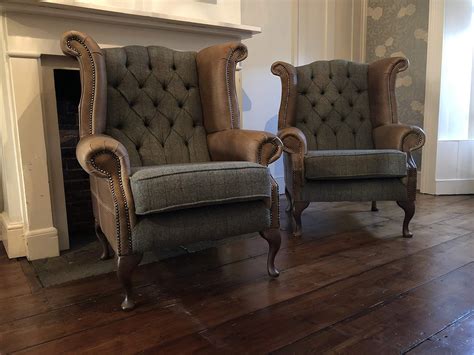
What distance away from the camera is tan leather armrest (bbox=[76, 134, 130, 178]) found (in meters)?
1.31

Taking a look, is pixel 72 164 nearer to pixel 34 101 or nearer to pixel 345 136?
pixel 34 101

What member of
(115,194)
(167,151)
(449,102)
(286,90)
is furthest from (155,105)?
(449,102)

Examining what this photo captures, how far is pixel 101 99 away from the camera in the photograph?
1.63m

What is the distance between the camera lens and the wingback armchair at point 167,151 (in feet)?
4.35

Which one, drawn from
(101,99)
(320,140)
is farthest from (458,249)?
(101,99)

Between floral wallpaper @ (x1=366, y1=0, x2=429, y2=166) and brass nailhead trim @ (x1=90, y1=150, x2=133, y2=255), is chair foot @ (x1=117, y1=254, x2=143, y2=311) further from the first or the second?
floral wallpaper @ (x1=366, y1=0, x2=429, y2=166)

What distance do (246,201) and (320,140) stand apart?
4.07 feet

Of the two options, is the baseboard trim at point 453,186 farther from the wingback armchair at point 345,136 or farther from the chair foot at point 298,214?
the chair foot at point 298,214

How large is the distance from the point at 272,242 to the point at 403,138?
1093 millimetres

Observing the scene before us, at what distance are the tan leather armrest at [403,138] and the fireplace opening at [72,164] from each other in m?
1.81

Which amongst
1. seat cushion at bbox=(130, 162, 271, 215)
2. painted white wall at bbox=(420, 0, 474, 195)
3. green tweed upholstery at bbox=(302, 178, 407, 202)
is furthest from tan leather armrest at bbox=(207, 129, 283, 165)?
painted white wall at bbox=(420, 0, 474, 195)

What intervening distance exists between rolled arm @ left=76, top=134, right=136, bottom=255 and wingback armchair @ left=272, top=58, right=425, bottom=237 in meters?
1.03

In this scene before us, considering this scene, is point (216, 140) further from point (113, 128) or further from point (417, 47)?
point (417, 47)

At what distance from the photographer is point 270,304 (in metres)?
1.39
